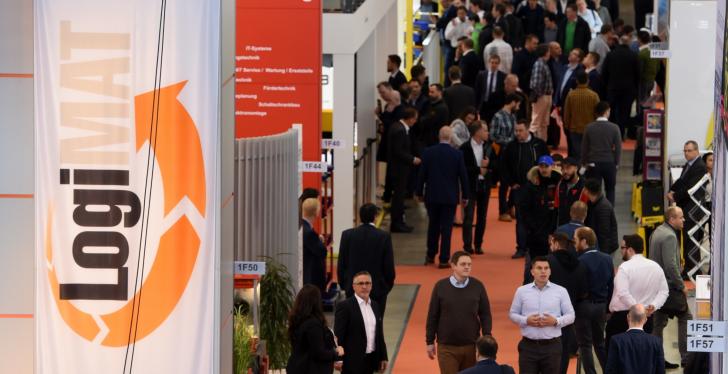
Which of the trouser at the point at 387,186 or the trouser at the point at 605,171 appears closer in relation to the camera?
the trouser at the point at 605,171

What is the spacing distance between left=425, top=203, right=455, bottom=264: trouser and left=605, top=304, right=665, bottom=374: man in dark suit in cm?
575

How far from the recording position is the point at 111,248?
7.37m

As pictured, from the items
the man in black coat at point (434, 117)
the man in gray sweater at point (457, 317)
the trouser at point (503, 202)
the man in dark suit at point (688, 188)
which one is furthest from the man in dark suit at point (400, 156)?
the man in gray sweater at point (457, 317)

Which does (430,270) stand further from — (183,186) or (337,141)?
(183,186)

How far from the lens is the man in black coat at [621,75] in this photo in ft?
65.3

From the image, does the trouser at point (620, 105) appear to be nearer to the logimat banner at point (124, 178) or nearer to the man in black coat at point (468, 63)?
the man in black coat at point (468, 63)

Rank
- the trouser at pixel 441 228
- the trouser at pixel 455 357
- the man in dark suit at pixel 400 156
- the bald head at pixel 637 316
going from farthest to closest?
the man in dark suit at pixel 400 156, the trouser at pixel 441 228, the trouser at pixel 455 357, the bald head at pixel 637 316

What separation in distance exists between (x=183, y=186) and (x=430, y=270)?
8448mm

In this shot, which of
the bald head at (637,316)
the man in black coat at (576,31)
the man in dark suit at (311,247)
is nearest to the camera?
the bald head at (637,316)

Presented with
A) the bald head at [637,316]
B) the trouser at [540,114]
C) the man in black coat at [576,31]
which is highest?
the man in black coat at [576,31]

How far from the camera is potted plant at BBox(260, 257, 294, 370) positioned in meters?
10.4

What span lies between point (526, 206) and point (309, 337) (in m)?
5.08

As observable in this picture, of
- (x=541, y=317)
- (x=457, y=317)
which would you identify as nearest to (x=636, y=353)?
(x=541, y=317)

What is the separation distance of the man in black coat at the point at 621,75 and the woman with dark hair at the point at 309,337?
1132cm
